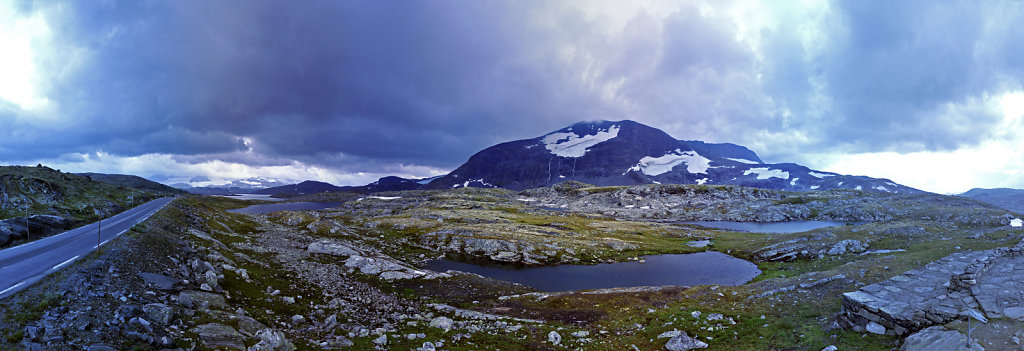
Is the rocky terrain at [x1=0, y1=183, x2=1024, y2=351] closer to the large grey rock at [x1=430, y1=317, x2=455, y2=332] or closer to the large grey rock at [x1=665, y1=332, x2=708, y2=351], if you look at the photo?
the large grey rock at [x1=665, y1=332, x2=708, y2=351]

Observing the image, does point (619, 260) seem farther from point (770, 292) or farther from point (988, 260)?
point (988, 260)

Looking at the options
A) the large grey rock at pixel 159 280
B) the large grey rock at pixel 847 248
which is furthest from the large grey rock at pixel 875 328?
the large grey rock at pixel 847 248

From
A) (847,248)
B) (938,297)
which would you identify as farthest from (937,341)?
(847,248)

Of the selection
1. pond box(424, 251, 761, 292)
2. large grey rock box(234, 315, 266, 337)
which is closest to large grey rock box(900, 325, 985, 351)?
large grey rock box(234, 315, 266, 337)

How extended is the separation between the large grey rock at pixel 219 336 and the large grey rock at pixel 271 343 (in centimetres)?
76

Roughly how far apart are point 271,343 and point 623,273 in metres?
58.2

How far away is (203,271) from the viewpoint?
3184 cm

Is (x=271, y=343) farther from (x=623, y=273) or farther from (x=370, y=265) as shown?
(x=623, y=273)

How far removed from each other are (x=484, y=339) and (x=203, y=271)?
2685cm

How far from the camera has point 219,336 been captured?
63.4ft

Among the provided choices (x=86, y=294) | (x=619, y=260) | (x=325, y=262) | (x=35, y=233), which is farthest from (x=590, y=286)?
(x=35, y=233)

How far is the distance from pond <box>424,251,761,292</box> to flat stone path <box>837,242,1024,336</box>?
30723 millimetres

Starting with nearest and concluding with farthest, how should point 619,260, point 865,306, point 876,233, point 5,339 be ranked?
1. point 5,339
2. point 865,306
3. point 876,233
4. point 619,260

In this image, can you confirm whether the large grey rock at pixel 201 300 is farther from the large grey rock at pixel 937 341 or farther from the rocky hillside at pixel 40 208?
the large grey rock at pixel 937 341
